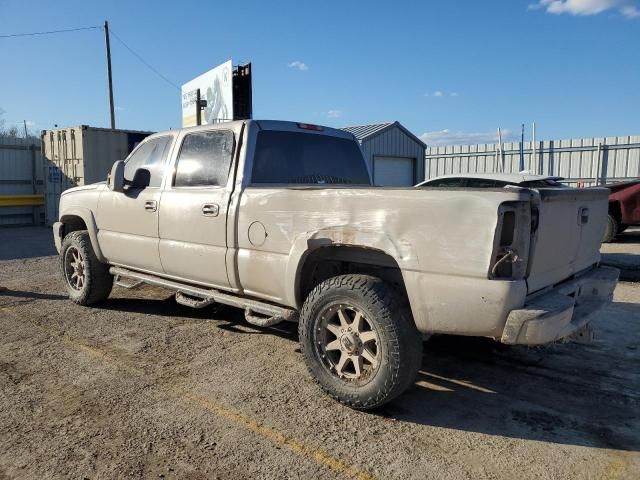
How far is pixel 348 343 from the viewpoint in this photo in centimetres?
349

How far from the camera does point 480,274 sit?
2912 millimetres

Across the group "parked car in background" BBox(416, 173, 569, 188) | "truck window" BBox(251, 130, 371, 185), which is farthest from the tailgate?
"parked car in background" BBox(416, 173, 569, 188)

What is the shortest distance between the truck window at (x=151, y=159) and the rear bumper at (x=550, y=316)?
141 inches

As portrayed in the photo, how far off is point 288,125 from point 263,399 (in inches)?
97.6

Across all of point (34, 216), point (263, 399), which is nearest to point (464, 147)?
point (34, 216)

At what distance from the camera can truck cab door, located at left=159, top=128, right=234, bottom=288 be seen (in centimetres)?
436

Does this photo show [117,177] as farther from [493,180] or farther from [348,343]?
[493,180]

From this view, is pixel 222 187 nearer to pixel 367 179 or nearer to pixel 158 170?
pixel 158 170

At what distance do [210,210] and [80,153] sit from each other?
13.1m

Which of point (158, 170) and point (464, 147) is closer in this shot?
point (158, 170)

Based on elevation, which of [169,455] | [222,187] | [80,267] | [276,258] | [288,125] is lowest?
[169,455]

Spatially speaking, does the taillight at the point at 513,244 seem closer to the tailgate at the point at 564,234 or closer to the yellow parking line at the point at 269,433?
the tailgate at the point at 564,234

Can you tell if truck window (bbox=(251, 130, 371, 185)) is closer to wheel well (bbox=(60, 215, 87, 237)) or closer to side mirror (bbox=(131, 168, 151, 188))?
side mirror (bbox=(131, 168, 151, 188))

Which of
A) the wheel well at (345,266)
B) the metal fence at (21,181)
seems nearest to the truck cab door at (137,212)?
the wheel well at (345,266)
